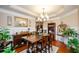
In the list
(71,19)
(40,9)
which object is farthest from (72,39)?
(40,9)

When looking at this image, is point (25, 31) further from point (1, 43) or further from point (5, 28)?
point (1, 43)

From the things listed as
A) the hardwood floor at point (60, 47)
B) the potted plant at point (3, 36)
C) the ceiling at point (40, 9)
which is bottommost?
the hardwood floor at point (60, 47)

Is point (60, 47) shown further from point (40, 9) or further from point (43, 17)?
point (40, 9)

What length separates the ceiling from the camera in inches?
73.9

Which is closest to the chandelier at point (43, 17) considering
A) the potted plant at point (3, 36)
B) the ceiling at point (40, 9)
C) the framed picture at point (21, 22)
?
the ceiling at point (40, 9)

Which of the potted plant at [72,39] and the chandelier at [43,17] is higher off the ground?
the chandelier at [43,17]

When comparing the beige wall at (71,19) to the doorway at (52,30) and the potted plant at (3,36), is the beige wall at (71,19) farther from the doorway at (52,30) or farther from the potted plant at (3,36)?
the potted plant at (3,36)

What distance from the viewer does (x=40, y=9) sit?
1.90 m

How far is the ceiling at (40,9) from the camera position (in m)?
1.88
